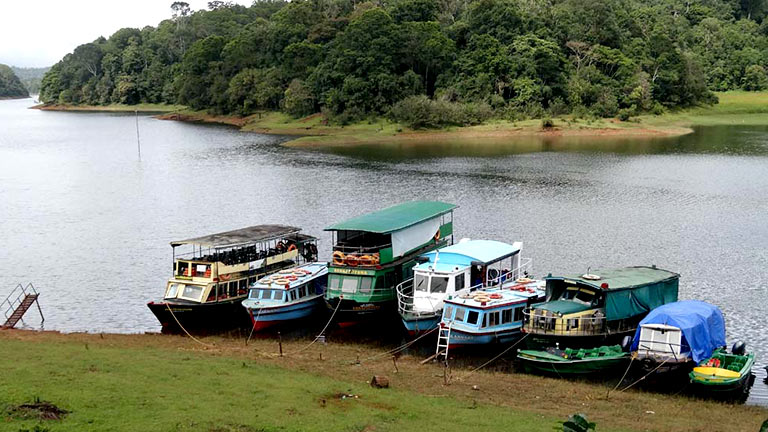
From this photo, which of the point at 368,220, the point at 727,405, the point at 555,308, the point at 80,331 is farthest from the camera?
the point at 368,220

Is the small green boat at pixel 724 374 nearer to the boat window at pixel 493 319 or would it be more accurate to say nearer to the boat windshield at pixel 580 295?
the boat windshield at pixel 580 295

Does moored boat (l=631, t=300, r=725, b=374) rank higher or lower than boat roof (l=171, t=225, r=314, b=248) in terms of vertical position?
lower

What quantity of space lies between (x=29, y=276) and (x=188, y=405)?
3280cm

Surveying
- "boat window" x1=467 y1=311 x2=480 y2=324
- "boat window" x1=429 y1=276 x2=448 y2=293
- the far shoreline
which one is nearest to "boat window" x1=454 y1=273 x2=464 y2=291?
"boat window" x1=429 y1=276 x2=448 y2=293

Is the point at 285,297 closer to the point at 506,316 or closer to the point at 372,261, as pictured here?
the point at 372,261

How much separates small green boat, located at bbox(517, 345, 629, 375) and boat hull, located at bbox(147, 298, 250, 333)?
16.5m

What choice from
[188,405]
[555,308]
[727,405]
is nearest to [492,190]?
[555,308]

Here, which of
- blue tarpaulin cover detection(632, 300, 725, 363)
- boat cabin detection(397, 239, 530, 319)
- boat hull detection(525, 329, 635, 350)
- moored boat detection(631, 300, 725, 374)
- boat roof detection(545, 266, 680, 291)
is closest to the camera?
moored boat detection(631, 300, 725, 374)

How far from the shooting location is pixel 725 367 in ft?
106

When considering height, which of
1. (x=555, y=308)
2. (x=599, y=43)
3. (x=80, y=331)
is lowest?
(x=80, y=331)

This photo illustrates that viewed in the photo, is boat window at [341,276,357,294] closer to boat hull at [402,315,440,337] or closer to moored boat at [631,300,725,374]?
boat hull at [402,315,440,337]

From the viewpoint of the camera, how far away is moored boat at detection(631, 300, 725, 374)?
3244 centimetres

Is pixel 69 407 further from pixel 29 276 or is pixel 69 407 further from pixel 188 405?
pixel 29 276

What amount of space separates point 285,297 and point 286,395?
14957mm
